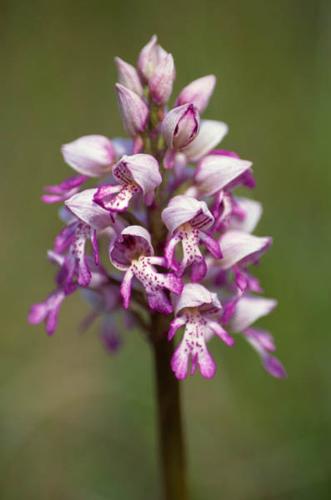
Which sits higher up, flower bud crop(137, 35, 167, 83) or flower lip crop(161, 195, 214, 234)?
flower bud crop(137, 35, 167, 83)

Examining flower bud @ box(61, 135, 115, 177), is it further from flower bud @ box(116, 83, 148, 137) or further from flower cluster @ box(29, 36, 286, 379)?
flower bud @ box(116, 83, 148, 137)

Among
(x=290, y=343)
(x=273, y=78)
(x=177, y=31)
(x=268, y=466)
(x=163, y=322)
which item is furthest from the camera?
(x=177, y=31)

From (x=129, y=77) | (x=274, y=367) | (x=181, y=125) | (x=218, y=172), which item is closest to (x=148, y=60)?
(x=129, y=77)

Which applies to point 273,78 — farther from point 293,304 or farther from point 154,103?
A: point 154,103

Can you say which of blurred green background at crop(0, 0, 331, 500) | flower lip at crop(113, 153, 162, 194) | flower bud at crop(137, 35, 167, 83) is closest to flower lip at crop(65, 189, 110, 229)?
flower lip at crop(113, 153, 162, 194)

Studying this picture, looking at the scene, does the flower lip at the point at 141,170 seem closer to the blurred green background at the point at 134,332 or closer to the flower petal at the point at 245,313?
the flower petal at the point at 245,313

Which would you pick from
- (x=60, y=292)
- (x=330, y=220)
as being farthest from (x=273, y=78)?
(x=60, y=292)
